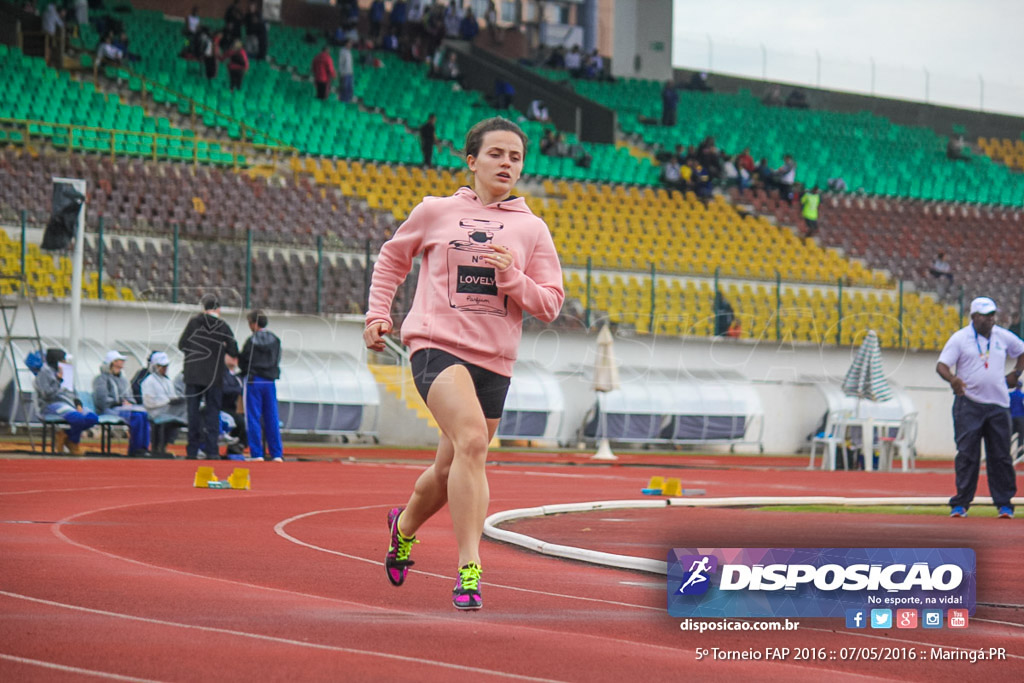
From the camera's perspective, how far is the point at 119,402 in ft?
70.3

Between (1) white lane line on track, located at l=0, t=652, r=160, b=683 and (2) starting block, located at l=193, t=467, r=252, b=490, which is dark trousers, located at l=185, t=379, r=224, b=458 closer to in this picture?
(2) starting block, located at l=193, t=467, r=252, b=490

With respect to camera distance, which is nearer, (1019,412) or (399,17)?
(1019,412)

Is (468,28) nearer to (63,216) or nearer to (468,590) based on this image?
(63,216)

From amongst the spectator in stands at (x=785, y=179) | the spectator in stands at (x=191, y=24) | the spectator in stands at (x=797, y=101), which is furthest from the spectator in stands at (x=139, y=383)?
the spectator in stands at (x=797, y=101)

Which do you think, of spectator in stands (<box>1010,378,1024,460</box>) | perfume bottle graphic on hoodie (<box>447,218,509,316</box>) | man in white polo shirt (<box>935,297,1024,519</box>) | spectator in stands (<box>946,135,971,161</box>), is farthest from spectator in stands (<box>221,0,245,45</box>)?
perfume bottle graphic on hoodie (<box>447,218,509,316</box>)

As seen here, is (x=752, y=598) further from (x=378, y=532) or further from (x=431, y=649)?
(x=378, y=532)

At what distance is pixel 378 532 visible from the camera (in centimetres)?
1071

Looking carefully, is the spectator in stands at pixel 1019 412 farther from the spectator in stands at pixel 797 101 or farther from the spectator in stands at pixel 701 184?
the spectator in stands at pixel 797 101

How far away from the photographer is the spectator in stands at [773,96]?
52469 millimetres

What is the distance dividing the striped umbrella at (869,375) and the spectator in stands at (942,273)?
13.6 m

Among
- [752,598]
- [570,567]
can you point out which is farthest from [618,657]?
[570,567]

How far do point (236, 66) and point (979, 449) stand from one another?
28.2 meters

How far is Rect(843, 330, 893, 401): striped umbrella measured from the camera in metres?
25.2

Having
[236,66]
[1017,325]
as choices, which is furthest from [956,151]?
[236,66]
